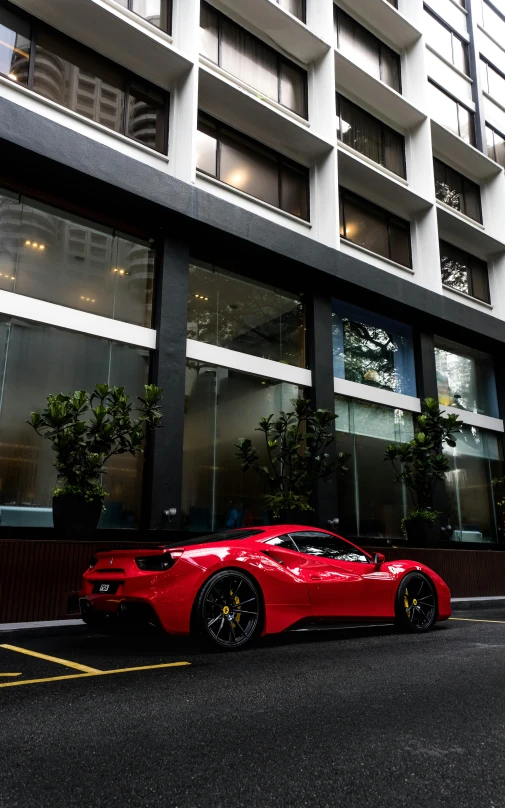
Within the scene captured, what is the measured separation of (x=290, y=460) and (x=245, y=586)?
7.50 metres

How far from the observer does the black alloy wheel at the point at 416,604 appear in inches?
295

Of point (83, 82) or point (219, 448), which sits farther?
point (219, 448)

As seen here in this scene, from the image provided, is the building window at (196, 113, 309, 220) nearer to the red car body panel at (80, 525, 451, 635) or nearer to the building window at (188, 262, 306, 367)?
the building window at (188, 262, 306, 367)

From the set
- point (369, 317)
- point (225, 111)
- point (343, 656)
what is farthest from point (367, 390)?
point (343, 656)

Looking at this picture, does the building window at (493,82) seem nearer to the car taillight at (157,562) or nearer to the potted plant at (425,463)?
the potted plant at (425,463)

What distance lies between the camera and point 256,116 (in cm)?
1596

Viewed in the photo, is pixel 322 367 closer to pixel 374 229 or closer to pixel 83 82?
pixel 374 229

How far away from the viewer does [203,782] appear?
2635mm

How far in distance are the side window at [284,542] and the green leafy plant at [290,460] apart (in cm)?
589

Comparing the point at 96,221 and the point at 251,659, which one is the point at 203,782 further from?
the point at 96,221

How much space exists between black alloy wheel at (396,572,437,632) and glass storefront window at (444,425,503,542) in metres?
11.3

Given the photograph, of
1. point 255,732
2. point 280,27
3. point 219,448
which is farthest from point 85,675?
point 280,27

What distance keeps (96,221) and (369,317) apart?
29.1 ft

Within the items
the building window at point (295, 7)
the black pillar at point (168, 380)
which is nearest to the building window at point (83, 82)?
the black pillar at point (168, 380)
